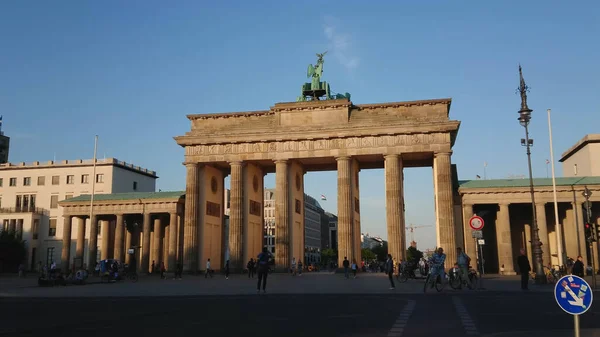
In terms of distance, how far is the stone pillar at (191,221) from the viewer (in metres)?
54.1

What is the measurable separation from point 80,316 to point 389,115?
41.4m

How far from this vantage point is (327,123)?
2099 inches

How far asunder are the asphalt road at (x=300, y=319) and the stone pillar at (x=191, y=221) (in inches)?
1424

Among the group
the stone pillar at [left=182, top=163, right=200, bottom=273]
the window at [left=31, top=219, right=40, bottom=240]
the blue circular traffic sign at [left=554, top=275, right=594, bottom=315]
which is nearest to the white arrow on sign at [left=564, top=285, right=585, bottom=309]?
the blue circular traffic sign at [left=554, top=275, right=594, bottom=315]

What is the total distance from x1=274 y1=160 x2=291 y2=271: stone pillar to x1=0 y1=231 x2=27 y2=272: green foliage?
1601 inches

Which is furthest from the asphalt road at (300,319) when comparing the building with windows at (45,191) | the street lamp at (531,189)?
the building with windows at (45,191)

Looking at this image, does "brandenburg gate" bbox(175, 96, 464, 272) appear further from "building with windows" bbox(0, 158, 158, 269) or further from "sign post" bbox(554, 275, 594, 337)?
"sign post" bbox(554, 275, 594, 337)

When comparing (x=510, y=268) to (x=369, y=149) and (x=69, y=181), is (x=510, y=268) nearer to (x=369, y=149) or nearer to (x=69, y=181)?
(x=369, y=149)

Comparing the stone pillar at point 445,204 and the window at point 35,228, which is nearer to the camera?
the stone pillar at point 445,204

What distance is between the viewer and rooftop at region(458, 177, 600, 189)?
48.4 m

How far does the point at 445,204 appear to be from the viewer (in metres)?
49.0

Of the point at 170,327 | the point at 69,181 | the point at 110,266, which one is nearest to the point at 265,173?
the point at 110,266

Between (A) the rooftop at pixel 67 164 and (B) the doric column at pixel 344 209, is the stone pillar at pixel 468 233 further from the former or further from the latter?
(A) the rooftop at pixel 67 164

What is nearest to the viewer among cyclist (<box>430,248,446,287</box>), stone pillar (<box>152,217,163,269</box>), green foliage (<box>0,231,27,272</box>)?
cyclist (<box>430,248,446,287</box>)
